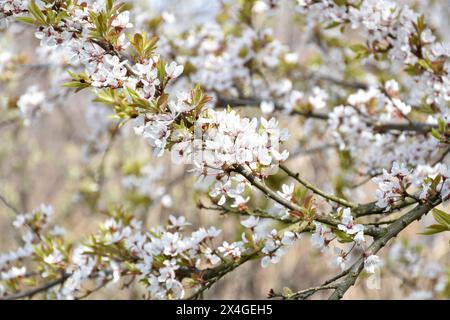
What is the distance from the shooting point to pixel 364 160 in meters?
3.06

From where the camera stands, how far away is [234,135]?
1.65 m

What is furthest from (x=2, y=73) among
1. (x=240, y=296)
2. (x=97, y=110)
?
(x=240, y=296)

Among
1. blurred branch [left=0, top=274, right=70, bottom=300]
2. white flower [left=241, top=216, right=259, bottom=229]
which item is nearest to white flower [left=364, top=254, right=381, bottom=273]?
white flower [left=241, top=216, right=259, bottom=229]

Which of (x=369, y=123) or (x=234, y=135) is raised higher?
(x=234, y=135)

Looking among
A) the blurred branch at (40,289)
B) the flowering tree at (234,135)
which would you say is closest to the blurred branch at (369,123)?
the flowering tree at (234,135)

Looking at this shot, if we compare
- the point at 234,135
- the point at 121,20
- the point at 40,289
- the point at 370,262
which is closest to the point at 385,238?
the point at 370,262

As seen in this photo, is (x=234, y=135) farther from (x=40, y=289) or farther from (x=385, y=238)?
(x=40, y=289)

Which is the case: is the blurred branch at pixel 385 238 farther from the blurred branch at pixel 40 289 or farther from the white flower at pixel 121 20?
the blurred branch at pixel 40 289

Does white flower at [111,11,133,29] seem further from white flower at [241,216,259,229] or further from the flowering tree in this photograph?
white flower at [241,216,259,229]

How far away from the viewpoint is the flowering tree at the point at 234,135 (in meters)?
1.66

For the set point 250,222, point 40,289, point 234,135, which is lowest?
point 40,289

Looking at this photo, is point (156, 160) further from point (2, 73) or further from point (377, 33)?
point (377, 33)

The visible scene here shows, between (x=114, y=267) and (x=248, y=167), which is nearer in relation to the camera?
(x=248, y=167)

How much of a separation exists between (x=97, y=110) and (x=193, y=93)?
140 inches
